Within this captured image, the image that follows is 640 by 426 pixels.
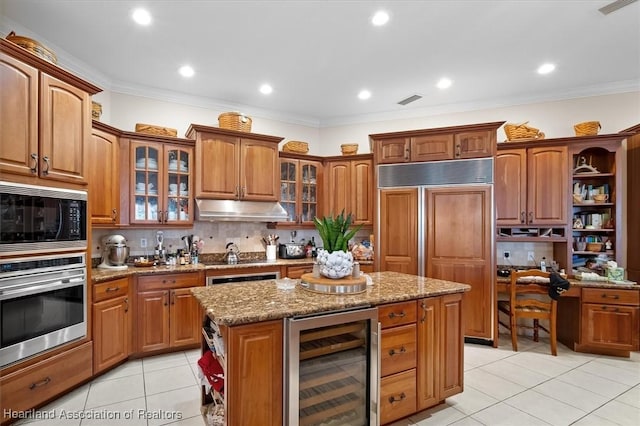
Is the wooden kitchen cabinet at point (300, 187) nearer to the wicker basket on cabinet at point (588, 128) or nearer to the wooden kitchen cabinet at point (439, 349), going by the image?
the wooden kitchen cabinet at point (439, 349)

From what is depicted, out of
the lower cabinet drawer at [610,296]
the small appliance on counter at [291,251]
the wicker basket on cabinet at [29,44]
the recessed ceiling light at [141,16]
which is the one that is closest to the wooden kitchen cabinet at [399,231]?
the small appliance on counter at [291,251]

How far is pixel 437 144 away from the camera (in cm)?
385

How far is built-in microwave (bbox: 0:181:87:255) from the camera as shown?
2104mm

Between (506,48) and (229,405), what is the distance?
377 centimetres

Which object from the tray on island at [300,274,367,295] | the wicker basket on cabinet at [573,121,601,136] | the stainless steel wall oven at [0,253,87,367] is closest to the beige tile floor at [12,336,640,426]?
the stainless steel wall oven at [0,253,87,367]

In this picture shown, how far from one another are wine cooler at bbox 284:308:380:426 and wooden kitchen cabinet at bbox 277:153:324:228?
8.94 feet

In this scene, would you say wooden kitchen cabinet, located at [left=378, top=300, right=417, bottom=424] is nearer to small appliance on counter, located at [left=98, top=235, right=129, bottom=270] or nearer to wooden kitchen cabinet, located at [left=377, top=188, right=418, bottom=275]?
wooden kitchen cabinet, located at [left=377, top=188, right=418, bottom=275]

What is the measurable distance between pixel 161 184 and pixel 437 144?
3.40 meters

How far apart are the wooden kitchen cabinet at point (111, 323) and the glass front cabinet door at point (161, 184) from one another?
2.85 feet

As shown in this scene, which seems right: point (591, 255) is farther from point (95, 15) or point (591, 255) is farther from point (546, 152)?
point (95, 15)

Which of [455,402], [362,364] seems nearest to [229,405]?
[362,364]

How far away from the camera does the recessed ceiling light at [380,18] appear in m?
2.52

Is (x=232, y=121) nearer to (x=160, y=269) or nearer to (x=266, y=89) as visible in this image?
(x=266, y=89)

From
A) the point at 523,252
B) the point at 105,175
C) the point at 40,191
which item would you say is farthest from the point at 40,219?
the point at 523,252
